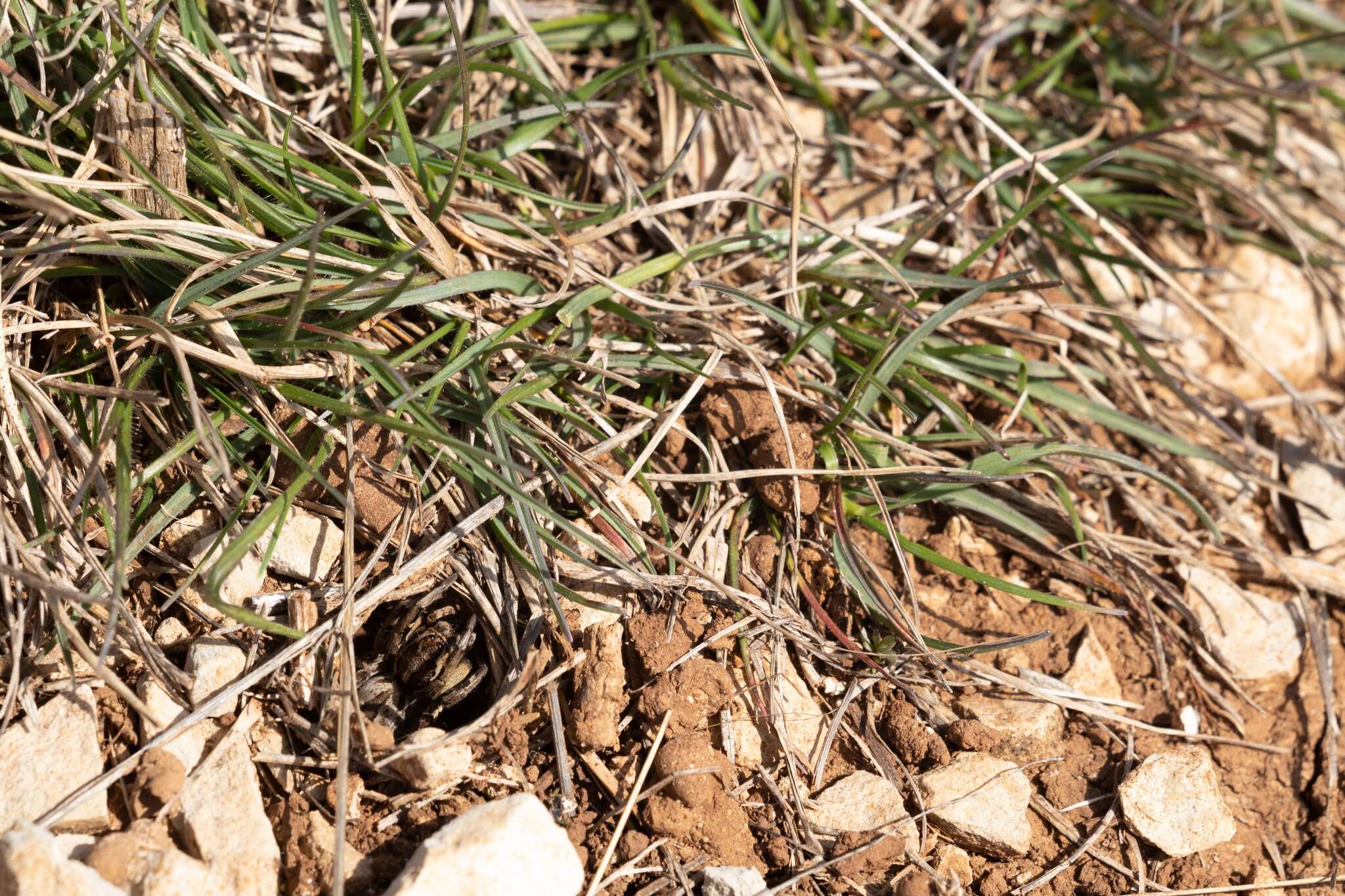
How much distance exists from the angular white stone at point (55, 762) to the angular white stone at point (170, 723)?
0.29 ft

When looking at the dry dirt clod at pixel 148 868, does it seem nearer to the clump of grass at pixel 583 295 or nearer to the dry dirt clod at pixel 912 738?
the clump of grass at pixel 583 295

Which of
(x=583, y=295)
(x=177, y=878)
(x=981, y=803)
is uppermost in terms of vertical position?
(x=583, y=295)

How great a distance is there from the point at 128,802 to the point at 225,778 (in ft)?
0.52

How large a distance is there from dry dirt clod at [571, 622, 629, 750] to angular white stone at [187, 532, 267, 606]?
24.2 inches

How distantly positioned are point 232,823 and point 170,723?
0.72 ft

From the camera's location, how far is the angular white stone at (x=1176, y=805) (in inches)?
74.1

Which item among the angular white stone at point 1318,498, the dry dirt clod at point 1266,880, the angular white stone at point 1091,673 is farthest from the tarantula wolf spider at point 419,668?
the angular white stone at point 1318,498

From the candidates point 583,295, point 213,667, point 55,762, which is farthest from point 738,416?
point 55,762

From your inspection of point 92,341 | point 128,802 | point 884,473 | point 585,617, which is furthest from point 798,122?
point 128,802

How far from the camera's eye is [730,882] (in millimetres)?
1641

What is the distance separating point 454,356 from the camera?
1909mm

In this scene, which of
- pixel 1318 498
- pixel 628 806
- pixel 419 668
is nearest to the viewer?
pixel 628 806

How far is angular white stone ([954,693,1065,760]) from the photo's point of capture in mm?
1926

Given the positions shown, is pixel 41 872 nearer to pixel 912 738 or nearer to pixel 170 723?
pixel 170 723
